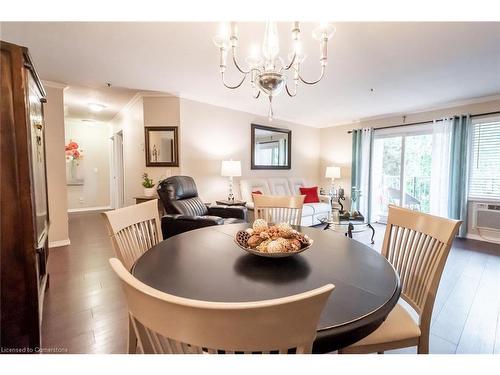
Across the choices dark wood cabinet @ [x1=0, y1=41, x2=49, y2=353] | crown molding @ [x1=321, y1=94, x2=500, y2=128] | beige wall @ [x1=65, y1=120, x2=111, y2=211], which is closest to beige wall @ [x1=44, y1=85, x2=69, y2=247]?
dark wood cabinet @ [x1=0, y1=41, x2=49, y2=353]

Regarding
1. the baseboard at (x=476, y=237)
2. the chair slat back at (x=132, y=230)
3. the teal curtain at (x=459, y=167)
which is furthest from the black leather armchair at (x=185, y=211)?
the baseboard at (x=476, y=237)

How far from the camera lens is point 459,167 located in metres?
4.09

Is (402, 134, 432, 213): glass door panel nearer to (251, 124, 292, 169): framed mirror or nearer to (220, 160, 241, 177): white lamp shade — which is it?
(251, 124, 292, 169): framed mirror

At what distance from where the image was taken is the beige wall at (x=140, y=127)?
3.80 m

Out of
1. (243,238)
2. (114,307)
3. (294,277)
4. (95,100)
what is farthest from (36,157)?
(95,100)

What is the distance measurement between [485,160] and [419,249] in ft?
13.7

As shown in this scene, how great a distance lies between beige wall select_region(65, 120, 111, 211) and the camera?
6.24 m

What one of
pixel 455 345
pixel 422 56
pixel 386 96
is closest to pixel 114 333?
pixel 455 345

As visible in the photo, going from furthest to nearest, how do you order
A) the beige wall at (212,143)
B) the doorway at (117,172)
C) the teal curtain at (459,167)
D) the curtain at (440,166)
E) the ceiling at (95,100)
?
the doorway at (117,172), the curtain at (440,166), the teal curtain at (459,167), the beige wall at (212,143), the ceiling at (95,100)

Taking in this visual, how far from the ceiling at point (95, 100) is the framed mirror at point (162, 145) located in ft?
2.21

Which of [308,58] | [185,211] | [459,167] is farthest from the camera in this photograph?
[459,167]

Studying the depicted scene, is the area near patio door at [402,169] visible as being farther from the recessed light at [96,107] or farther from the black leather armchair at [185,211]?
the recessed light at [96,107]

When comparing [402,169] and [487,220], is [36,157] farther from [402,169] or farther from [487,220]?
[487,220]
